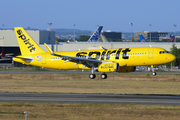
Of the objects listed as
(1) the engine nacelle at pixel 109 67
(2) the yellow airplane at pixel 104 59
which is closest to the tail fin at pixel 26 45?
(2) the yellow airplane at pixel 104 59

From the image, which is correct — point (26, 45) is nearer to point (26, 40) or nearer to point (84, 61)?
point (26, 40)

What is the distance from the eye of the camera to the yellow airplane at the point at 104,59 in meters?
52.4

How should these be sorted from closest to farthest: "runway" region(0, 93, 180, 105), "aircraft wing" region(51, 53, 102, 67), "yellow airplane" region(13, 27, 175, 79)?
1. "runway" region(0, 93, 180, 105)
2. "yellow airplane" region(13, 27, 175, 79)
3. "aircraft wing" region(51, 53, 102, 67)

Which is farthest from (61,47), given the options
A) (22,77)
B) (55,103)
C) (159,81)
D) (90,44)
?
(55,103)

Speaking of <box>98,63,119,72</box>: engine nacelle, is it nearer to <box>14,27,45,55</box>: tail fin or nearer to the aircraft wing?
the aircraft wing

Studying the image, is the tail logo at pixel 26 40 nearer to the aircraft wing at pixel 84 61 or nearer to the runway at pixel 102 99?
the aircraft wing at pixel 84 61

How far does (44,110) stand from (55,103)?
473 centimetres

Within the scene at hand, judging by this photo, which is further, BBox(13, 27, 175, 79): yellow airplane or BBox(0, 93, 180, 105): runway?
BBox(13, 27, 175, 79): yellow airplane

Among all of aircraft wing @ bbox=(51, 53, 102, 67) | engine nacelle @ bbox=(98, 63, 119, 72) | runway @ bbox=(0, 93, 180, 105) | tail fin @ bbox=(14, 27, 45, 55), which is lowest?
runway @ bbox=(0, 93, 180, 105)

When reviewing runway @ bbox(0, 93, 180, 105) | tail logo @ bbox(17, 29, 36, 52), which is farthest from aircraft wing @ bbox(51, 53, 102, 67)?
runway @ bbox(0, 93, 180, 105)

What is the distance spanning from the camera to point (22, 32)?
2534 inches

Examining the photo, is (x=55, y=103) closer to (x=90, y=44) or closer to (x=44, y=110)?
(x=44, y=110)

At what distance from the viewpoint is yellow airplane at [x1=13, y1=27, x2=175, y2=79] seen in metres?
52.4

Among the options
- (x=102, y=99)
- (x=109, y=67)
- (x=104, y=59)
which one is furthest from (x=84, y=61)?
(x=102, y=99)
